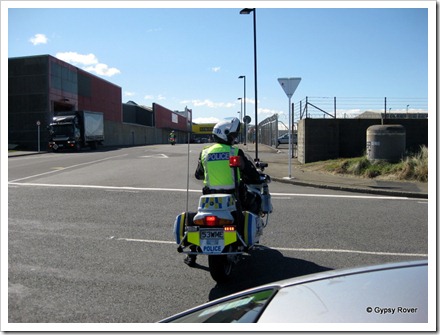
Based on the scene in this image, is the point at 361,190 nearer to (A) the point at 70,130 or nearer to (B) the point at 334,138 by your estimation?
(B) the point at 334,138

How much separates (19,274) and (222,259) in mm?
2511

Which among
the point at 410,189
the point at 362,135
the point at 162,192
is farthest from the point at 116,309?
the point at 362,135

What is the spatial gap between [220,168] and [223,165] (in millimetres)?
54

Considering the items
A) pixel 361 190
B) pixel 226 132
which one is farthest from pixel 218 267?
pixel 361 190

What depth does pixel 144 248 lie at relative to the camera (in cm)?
679

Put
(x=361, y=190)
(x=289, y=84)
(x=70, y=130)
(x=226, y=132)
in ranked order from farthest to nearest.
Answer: (x=70, y=130) < (x=289, y=84) < (x=361, y=190) < (x=226, y=132)

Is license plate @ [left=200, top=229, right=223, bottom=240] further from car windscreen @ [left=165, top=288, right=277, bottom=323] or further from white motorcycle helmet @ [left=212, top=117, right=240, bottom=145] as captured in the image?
car windscreen @ [left=165, top=288, right=277, bottom=323]

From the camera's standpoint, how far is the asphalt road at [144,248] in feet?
15.0

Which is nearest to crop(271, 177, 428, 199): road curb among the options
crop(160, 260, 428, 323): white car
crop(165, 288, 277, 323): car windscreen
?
crop(160, 260, 428, 323): white car

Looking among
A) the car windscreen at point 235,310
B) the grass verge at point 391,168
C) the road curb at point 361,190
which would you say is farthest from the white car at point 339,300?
the grass verge at point 391,168

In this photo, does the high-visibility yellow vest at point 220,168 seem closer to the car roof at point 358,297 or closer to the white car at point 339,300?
the white car at point 339,300

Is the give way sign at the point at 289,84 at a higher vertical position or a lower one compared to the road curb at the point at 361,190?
higher

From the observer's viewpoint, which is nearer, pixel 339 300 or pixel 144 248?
pixel 339 300

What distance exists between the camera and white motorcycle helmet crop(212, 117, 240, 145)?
561 cm
